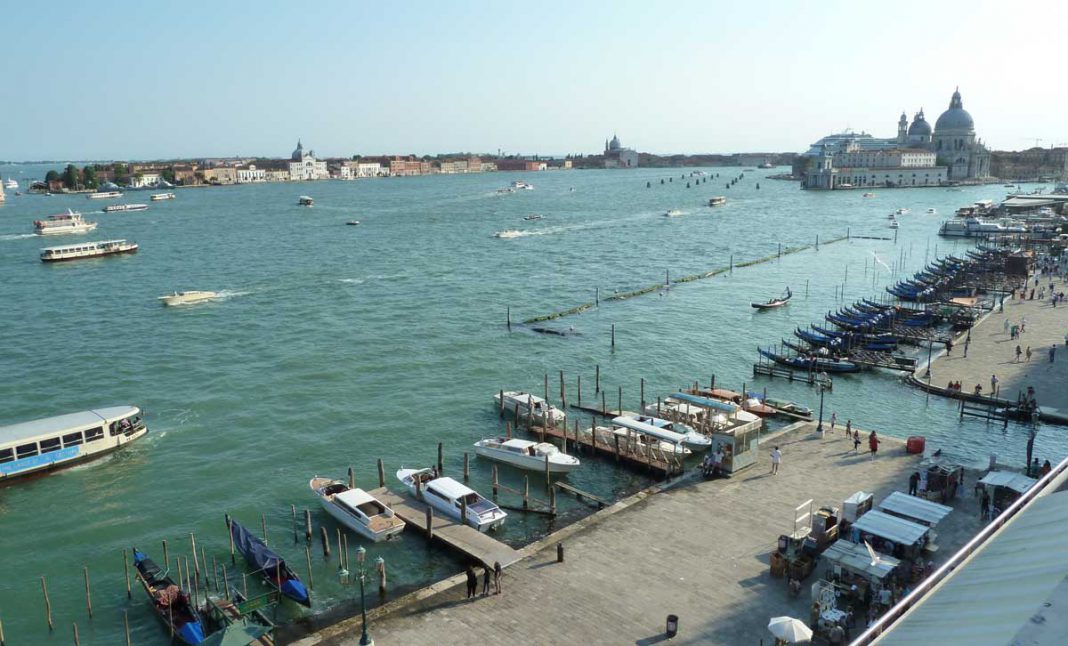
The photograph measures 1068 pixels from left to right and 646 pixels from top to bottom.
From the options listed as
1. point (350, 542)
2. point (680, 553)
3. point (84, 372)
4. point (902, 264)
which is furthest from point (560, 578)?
point (902, 264)

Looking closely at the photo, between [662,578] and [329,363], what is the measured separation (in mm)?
27715

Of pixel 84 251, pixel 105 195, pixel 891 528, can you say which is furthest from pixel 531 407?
pixel 105 195

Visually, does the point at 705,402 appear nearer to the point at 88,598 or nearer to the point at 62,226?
the point at 88,598

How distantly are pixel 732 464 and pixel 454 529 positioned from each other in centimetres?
860

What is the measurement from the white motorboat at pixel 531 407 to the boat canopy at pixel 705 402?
16.0 feet

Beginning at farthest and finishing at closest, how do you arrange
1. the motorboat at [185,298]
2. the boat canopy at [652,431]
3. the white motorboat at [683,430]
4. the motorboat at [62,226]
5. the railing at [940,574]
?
1. the motorboat at [62,226]
2. the motorboat at [185,298]
3. the white motorboat at [683,430]
4. the boat canopy at [652,431]
5. the railing at [940,574]

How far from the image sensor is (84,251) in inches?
3305

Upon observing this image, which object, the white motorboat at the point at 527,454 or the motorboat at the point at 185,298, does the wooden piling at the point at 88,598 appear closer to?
the white motorboat at the point at 527,454

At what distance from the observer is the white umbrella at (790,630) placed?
14012 millimetres

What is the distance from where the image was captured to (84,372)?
134 ft

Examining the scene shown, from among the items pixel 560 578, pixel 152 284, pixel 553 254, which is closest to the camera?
pixel 560 578

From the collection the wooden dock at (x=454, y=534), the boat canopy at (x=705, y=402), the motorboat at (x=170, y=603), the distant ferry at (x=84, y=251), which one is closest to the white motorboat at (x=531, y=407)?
the boat canopy at (x=705, y=402)

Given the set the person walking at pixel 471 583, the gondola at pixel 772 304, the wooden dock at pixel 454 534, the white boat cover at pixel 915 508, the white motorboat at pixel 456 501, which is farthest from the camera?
the gondola at pixel 772 304

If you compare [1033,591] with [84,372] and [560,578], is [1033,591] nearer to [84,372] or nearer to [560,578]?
[560,578]
